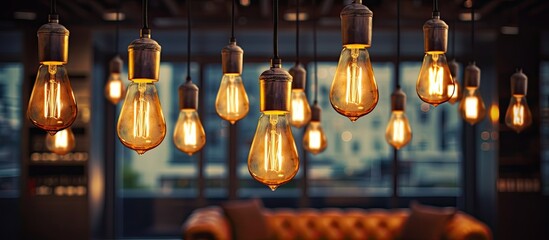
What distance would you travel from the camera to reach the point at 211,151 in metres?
9.69

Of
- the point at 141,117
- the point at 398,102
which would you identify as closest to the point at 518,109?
the point at 398,102

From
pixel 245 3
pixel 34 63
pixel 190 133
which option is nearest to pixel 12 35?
pixel 34 63

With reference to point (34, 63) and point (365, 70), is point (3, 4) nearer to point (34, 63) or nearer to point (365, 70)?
point (34, 63)

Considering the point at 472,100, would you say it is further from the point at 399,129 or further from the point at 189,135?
the point at 189,135

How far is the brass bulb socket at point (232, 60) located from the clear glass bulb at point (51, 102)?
103 centimetres

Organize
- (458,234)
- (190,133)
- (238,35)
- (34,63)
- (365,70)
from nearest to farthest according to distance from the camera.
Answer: (365,70) < (190,133) < (458,234) < (34,63) < (238,35)

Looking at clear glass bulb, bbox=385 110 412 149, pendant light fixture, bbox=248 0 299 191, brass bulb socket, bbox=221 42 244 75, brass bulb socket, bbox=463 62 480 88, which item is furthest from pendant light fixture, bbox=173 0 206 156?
brass bulb socket, bbox=463 62 480 88

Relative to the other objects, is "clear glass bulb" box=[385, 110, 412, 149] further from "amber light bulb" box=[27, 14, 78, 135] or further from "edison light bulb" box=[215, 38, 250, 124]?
"amber light bulb" box=[27, 14, 78, 135]

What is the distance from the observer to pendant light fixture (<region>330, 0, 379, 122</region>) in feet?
6.08

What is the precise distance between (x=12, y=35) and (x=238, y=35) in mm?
2962

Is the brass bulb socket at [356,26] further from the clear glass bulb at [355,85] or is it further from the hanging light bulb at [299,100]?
the hanging light bulb at [299,100]

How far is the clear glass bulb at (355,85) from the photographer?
185 centimetres

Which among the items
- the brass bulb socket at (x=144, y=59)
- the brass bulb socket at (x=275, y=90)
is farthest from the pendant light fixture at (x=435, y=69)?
the brass bulb socket at (x=144, y=59)

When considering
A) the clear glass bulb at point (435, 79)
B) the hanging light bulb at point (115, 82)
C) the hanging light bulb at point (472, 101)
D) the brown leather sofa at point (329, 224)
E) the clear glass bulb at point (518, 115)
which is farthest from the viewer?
the brown leather sofa at point (329, 224)
